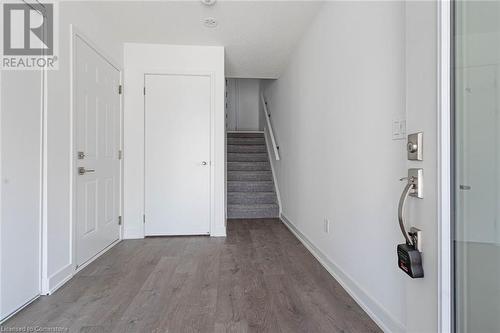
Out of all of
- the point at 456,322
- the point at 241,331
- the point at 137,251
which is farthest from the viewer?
the point at 137,251

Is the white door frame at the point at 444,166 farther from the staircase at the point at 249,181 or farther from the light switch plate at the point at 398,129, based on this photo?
the staircase at the point at 249,181

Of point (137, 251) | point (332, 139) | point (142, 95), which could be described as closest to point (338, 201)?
point (332, 139)

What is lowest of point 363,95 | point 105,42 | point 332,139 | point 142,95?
point 332,139

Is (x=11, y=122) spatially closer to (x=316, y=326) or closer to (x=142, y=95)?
(x=142, y=95)

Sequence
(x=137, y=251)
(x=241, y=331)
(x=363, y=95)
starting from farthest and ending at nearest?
(x=137, y=251), (x=363, y=95), (x=241, y=331)

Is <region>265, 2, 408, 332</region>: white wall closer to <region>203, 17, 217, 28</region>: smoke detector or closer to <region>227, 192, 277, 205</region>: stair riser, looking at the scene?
<region>203, 17, 217, 28</region>: smoke detector

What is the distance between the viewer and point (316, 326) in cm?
156

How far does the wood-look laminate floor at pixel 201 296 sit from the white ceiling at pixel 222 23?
2397mm

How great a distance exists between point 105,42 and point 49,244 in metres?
2.13

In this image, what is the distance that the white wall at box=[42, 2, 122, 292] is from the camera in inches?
78.3

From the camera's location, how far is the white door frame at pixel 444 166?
2.65 feet

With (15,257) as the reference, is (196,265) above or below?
below

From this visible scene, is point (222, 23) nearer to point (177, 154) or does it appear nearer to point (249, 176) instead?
point (177, 154)

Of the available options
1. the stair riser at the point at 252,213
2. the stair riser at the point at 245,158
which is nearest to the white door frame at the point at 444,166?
the stair riser at the point at 252,213
